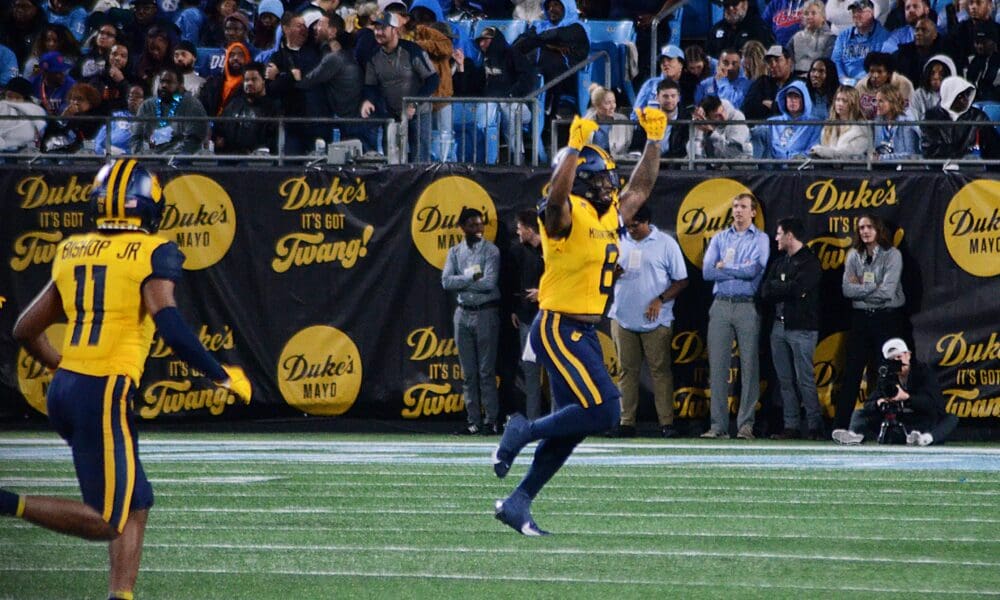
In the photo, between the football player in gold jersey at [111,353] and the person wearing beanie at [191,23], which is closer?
the football player in gold jersey at [111,353]

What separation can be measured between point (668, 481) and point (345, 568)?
3911 millimetres

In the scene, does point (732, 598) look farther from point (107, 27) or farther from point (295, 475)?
point (107, 27)

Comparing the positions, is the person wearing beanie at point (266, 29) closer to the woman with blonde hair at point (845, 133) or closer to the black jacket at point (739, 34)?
the black jacket at point (739, 34)

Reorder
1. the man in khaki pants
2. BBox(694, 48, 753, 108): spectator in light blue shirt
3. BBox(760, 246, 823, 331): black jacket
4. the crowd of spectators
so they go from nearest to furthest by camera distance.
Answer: BBox(760, 246, 823, 331): black jacket
the man in khaki pants
the crowd of spectators
BBox(694, 48, 753, 108): spectator in light blue shirt

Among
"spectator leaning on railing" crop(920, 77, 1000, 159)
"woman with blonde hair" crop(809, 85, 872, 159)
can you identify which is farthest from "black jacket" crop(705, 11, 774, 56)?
"spectator leaning on railing" crop(920, 77, 1000, 159)

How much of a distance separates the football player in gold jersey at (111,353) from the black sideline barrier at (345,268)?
30.4 ft

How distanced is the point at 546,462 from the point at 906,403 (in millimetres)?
6390

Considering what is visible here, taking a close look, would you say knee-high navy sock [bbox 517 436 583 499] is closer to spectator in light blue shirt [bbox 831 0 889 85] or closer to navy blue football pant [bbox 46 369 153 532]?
navy blue football pant [bbox 46 369 153 532]

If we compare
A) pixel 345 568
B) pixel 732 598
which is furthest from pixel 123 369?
pixel 732 598

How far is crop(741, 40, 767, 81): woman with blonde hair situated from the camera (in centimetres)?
1614

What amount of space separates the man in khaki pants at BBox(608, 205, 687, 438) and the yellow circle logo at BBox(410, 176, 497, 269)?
1.38 metres

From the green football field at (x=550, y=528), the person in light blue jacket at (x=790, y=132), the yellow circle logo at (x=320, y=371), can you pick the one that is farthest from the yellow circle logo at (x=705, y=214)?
the yellow circle logo at (x=320, y=371)

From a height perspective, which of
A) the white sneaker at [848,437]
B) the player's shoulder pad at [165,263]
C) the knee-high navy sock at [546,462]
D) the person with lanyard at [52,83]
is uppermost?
the person with lanyard at [52,83]

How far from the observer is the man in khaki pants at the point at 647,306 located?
14.6 m
